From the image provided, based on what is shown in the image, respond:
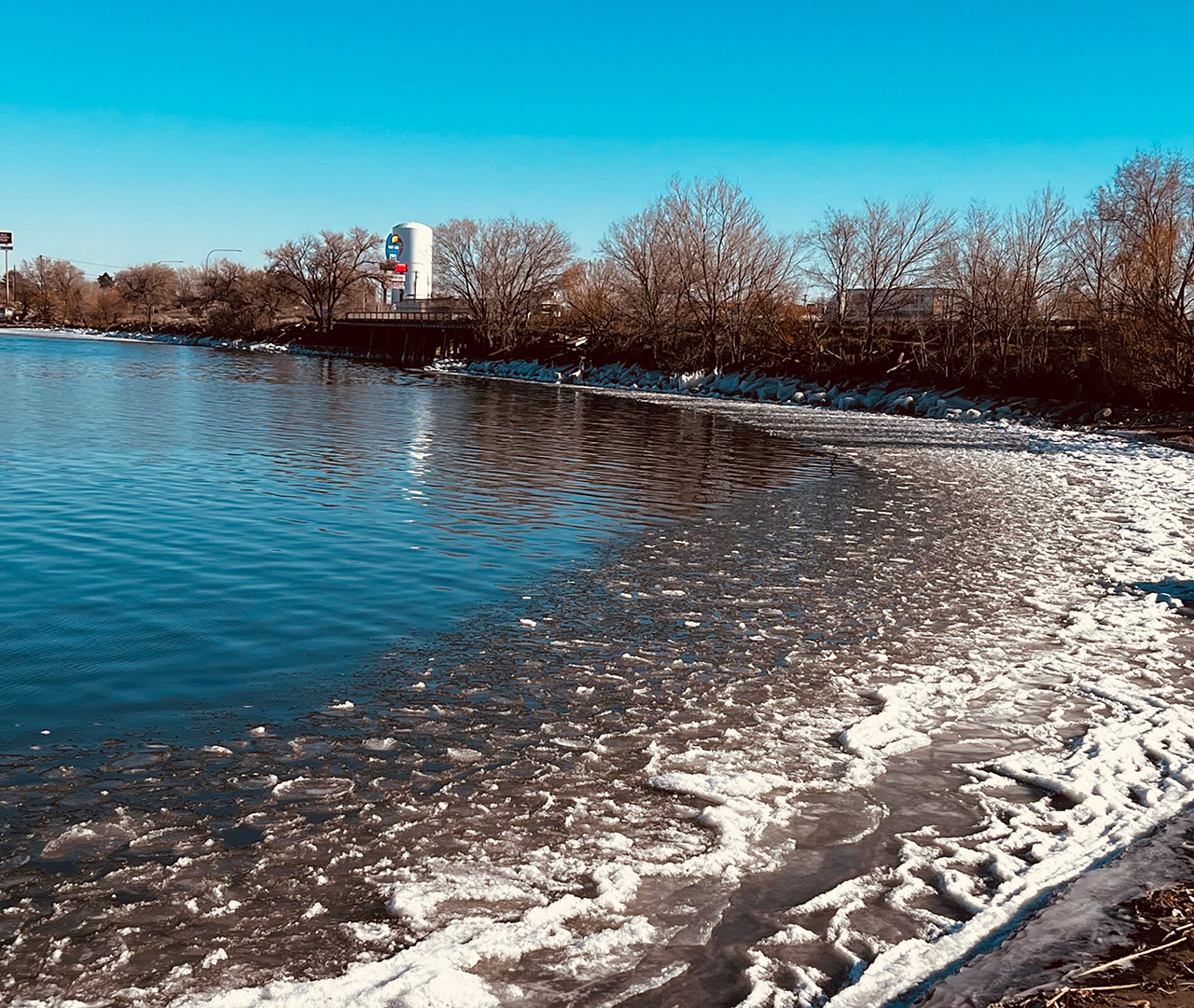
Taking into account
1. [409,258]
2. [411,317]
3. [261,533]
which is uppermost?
[409,258]

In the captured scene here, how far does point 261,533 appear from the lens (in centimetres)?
1135

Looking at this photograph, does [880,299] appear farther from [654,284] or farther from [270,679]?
[270,679]

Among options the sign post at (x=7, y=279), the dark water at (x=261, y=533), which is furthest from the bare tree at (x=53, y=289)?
the dark water at (x=261, y=533)

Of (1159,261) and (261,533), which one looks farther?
(1159,261)

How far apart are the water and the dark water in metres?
0.06

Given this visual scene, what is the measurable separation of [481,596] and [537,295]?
6968 centimetres

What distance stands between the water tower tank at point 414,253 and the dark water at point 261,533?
285 ft

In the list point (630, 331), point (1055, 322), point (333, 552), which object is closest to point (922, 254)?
point (1055, 322)

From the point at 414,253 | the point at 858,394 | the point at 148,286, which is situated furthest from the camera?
the point at 148,286

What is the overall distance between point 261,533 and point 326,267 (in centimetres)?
10086

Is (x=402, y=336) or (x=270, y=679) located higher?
(x=402, y=336)

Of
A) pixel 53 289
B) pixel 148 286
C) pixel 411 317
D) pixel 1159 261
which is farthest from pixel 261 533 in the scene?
pixel 53 289

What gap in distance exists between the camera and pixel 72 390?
3112 cm

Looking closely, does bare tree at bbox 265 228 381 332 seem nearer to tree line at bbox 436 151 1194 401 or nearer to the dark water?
tree line at bbox 436 151 1194 401
